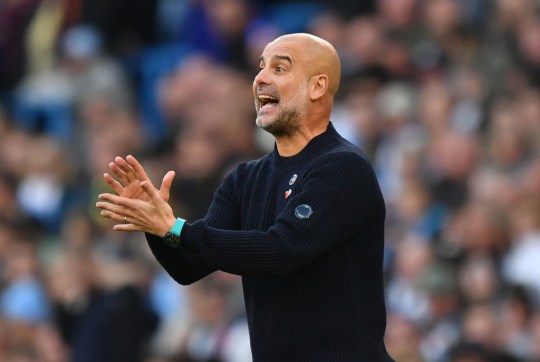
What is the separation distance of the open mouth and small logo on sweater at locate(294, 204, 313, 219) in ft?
1.39

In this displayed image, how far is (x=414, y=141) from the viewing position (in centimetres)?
1020

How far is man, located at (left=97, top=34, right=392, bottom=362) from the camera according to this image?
511 centimetres

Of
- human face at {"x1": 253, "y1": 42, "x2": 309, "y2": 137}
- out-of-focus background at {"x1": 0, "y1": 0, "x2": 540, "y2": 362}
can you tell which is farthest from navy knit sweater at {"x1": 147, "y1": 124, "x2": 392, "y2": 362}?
out-of-focus background at {"x1": 0, "y1": 0, "x2": 540, "y2": 362}

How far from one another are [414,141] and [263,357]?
5053 millimetres

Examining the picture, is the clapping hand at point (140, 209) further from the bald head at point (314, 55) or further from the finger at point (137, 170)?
the bald head at point (314, 55)

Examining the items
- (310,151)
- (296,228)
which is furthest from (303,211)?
(310,151)

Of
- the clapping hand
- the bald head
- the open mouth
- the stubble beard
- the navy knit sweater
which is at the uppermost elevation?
the bald head

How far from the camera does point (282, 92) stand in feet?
17.6

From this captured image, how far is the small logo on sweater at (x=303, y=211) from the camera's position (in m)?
5.14

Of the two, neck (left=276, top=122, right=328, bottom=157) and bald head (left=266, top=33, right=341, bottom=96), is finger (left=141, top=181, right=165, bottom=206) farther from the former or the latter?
bald head (left=266, top=33, right=341, bottom=96)

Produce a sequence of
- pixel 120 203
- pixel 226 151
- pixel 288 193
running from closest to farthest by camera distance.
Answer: pixel 120 203 → pixel 288 193 → pixel 226 151

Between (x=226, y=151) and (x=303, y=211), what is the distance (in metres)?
5.97

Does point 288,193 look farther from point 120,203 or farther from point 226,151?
point 226,151

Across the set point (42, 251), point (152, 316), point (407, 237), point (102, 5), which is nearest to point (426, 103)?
point (407, 237)
